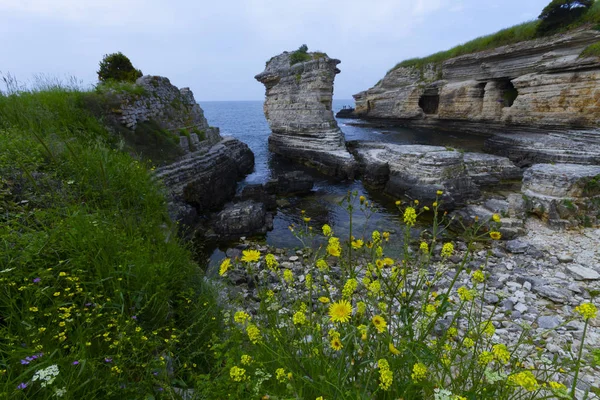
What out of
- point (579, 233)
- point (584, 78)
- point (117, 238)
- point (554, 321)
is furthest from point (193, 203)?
point (584, 78)

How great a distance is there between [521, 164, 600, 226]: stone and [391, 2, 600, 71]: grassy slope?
67.0 feet

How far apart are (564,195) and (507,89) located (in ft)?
77.7

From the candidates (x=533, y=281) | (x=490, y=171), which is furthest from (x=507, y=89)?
(x=533, y=281)

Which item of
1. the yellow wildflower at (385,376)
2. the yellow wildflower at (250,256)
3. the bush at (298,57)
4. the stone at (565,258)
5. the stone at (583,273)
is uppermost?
the bush at (298,57)

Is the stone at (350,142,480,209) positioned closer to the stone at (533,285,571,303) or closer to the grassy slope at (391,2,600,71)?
the stone at (533,285,571,303)

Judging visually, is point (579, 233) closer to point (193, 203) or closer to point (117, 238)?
point (117, 238)

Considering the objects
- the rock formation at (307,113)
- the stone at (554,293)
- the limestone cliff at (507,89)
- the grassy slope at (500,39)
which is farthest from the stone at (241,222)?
the grassy slope at (500,39)

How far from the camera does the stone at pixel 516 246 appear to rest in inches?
328

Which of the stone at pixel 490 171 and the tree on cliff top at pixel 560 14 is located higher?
the tree on cliff top at pixel 560 14

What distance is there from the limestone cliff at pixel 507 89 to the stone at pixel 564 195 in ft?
40.2

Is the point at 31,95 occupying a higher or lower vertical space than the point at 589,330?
higher

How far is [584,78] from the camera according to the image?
18.8m

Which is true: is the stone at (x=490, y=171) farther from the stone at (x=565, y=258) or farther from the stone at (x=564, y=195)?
the stone at (x=565, y=258)

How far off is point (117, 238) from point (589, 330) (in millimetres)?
7503
